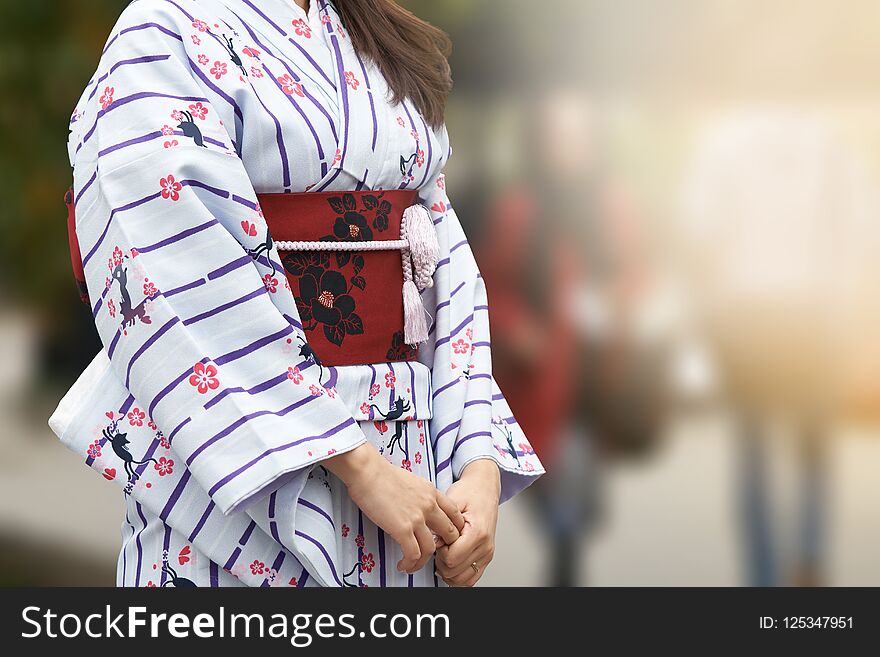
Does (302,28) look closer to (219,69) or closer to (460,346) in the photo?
(219,69)

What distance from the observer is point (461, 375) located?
1039 mm

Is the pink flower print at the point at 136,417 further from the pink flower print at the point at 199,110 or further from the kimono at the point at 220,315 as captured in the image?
the pink flower print at the point at 199,110

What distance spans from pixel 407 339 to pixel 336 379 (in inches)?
4.5

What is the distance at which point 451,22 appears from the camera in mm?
2443

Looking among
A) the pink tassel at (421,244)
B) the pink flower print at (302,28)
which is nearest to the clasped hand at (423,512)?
the pink tassel at (421,244)

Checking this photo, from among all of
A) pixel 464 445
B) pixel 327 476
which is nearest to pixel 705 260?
pixel 464 445

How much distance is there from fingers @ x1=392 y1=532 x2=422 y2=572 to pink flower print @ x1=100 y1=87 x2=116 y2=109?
1.57 feet

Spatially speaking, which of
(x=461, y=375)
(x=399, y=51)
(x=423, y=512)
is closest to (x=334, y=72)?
(x=399, y=51)

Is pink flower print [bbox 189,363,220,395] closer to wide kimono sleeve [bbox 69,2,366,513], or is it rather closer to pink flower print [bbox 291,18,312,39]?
wide kimono sleeve [bbox 69,2,366,513]

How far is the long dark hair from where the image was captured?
105cm

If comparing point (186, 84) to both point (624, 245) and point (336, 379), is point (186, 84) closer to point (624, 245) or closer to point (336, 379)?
point (336, 379)

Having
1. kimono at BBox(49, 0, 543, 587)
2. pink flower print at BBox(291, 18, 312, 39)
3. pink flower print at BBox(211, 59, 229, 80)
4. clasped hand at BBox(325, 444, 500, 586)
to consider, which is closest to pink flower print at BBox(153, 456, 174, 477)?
kimono at BBox(49, 0, 543, 587)

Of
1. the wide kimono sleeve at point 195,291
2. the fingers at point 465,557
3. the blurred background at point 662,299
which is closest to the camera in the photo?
the wide kimono sleeve at point 195,291

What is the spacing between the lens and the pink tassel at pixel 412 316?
0.99 m
